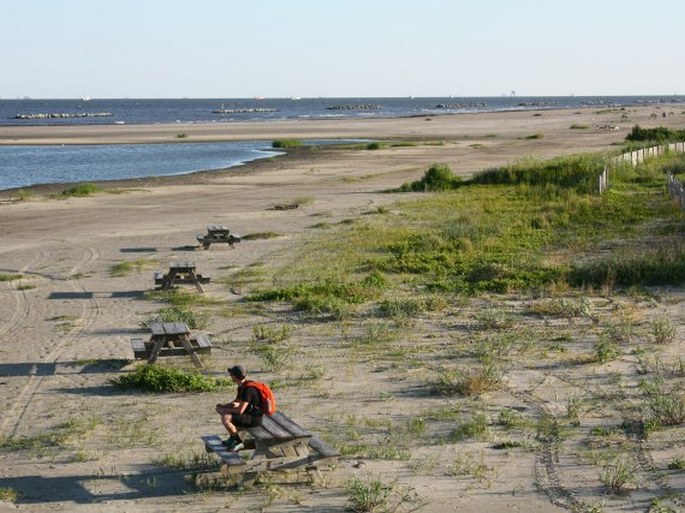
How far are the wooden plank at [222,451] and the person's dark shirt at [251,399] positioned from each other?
398mm

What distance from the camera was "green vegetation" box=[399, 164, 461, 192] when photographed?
36.9m

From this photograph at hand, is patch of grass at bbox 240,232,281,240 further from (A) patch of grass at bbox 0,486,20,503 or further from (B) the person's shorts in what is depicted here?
(A) patch of grass at bbox 0,486,20,503

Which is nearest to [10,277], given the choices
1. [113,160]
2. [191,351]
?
[191,351]

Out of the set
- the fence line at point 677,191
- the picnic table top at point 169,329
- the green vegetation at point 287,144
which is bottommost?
the picnic table top at point 169,329

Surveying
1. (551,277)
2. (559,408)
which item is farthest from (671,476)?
(551,277)

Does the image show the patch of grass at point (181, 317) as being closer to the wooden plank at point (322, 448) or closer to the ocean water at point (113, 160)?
the wooden plank at point (322, 448)

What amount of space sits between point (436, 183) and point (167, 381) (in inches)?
1003

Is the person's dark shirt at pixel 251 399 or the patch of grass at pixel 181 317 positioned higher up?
the person's dark shirt at pixel 251 399

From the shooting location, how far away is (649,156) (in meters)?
43.6

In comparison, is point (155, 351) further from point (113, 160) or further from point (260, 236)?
point (113, 160)

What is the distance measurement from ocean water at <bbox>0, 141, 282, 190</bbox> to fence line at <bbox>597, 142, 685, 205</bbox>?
20.9 meters

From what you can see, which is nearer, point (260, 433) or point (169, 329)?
point (260, 433)

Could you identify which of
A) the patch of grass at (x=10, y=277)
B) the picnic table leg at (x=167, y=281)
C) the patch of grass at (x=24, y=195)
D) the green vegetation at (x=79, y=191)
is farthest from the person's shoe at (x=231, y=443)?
the green vegetation at (x=79, y=191)

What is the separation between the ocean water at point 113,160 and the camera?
4953 cm
